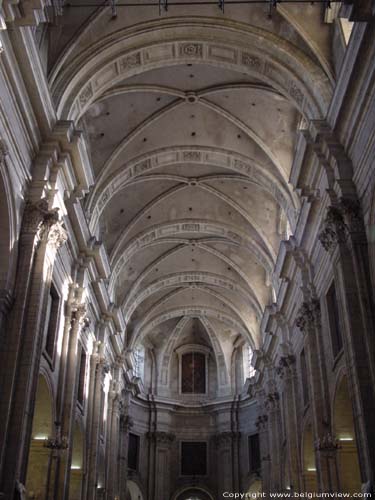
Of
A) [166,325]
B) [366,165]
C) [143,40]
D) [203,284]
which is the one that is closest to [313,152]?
[366,165]

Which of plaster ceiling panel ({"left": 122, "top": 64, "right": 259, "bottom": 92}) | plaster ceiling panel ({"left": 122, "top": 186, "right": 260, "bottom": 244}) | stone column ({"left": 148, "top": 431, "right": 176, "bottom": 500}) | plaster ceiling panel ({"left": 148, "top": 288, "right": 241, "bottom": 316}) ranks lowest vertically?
stone column ({"left": 148, "top": 431, "right": 176, "bottom": 500})

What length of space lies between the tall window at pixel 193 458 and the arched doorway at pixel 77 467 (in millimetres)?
16201

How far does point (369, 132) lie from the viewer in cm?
1341

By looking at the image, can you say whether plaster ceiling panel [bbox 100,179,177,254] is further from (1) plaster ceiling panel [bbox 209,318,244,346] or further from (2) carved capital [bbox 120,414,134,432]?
(1) plaster ceiling panel [bbox 209,318,244,346]

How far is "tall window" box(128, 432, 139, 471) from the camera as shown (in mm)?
34125

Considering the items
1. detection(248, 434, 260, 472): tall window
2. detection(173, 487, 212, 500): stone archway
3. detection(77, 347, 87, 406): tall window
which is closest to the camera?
detection(77, 347, 87, 406): tall window

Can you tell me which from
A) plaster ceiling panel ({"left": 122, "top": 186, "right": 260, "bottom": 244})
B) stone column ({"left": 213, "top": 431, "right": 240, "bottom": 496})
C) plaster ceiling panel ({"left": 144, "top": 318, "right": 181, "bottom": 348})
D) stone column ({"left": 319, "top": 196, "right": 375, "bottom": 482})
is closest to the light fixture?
stone column ({"left": 319, "top": 196, "right": 375, "bottom": 482})

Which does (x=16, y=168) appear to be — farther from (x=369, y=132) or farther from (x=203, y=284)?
(x=203, y=284)

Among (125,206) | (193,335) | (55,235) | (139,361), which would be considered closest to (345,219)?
(55,235)

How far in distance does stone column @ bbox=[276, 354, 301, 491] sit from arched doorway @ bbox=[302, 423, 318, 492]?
43cm

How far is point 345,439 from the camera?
16859 mm

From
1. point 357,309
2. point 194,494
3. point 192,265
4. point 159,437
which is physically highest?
point 192,265

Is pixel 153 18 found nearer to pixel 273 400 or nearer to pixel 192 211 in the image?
pixel 192 211

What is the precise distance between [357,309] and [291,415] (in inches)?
414
